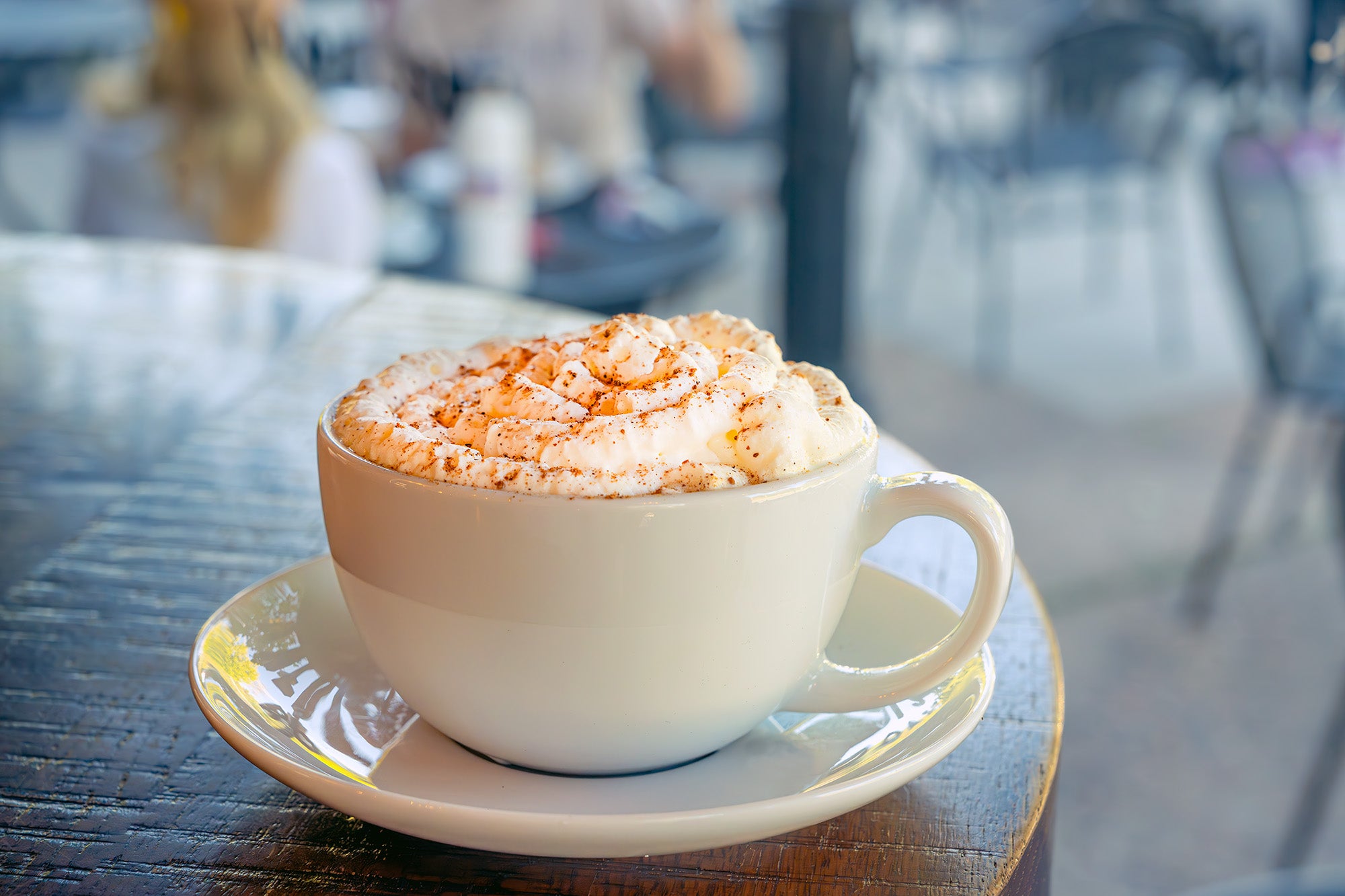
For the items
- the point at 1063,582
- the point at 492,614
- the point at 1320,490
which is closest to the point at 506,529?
the point at 492,614

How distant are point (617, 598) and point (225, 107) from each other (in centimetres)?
179

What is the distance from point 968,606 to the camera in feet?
1.46

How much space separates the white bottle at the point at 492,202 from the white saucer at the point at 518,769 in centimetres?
134

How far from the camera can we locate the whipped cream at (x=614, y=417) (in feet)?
1.30

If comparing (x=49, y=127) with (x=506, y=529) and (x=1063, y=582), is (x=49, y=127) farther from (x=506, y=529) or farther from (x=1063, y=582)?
(x=506, y=529)

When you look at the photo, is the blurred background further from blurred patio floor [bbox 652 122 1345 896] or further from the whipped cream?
the whipped cream

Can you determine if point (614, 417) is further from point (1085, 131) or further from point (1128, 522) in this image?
point (1085, 131)

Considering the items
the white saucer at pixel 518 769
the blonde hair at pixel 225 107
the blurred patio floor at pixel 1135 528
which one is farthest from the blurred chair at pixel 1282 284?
the blonde hair at pixel 225 107

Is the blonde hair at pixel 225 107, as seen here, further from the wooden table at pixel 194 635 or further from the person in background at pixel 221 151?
the wooden table at pixel 194 635

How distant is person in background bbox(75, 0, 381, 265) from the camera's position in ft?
6.28

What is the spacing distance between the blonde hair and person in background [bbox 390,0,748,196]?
0.79 meters

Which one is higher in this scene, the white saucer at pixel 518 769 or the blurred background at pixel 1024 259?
the white saucer at pixel 518 769

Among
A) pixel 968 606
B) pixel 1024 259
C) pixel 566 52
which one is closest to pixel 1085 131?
pixel 1024 259

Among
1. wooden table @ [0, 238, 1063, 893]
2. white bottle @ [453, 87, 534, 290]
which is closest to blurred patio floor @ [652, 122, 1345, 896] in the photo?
wooden table @ [0, 238, 1063, 893]
